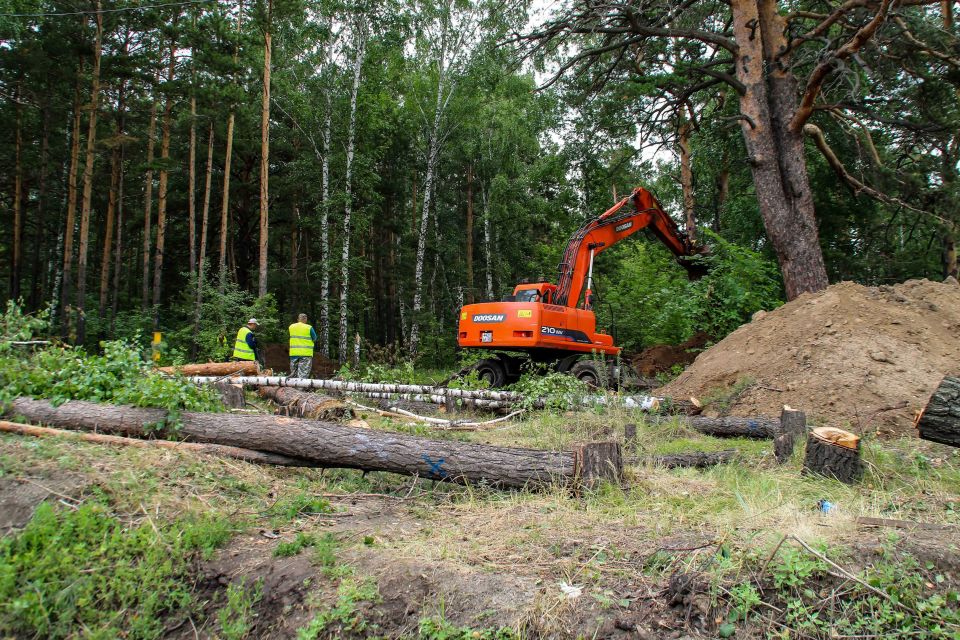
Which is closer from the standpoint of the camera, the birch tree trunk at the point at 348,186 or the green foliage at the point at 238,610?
the green foliage at the point at 238,610

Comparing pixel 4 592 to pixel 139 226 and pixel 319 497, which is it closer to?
pixel 319 497

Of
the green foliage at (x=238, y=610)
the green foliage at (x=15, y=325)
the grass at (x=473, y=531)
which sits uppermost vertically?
the green foliage at (x=15, y=325)

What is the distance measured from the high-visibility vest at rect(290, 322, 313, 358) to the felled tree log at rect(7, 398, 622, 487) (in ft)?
21.3

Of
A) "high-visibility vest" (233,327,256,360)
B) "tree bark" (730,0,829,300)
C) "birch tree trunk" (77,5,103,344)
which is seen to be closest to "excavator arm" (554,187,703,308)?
"tree bark" (730,0,829,300)

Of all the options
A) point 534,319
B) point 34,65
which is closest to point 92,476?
point 534,319

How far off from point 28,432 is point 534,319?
7481mm

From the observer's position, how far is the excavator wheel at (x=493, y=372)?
39.8ft

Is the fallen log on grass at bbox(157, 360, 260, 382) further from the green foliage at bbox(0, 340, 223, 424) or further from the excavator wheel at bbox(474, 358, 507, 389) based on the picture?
the excavator wheel at bbox(474, 358, 507, 389)

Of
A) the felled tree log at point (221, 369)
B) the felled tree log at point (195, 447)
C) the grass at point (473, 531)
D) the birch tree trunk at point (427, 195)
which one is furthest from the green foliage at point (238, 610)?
the birch tree trunk at point (427, 195)

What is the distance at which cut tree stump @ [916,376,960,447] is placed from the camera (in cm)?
446

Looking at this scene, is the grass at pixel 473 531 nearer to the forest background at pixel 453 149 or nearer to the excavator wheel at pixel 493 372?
the excavator wheel at pixel 493 372

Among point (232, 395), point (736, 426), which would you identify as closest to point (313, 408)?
point (232, 395)

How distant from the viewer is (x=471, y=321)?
38.3ft

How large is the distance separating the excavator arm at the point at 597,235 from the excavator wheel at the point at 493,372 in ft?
5.88
